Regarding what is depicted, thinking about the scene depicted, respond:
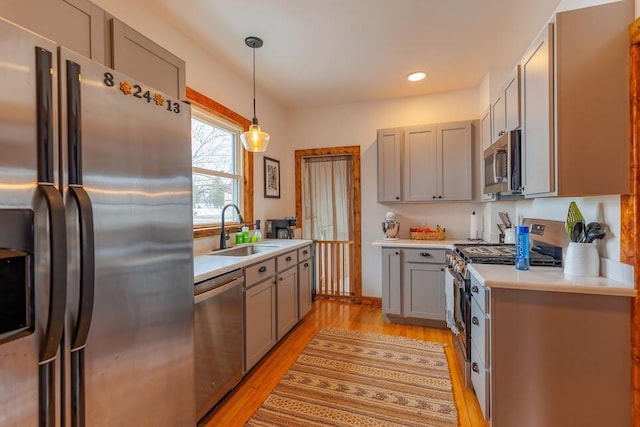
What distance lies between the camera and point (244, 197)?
3389 mm

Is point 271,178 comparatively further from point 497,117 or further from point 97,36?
point 97,36

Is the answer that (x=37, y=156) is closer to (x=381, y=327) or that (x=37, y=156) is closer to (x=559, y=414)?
(x=559, y=414)

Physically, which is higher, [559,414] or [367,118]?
[367,118]

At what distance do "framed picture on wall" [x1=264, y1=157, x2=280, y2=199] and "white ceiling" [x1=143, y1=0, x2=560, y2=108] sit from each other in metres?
0.93

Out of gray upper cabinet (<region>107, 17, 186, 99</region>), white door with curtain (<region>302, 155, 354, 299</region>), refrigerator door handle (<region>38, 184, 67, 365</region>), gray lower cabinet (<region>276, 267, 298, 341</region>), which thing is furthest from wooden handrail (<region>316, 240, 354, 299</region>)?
refrigerator door handle (<region>38, 184, 67, 365</region>)

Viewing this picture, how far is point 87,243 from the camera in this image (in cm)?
98

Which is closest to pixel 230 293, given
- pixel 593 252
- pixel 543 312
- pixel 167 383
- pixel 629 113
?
pixel 167 383

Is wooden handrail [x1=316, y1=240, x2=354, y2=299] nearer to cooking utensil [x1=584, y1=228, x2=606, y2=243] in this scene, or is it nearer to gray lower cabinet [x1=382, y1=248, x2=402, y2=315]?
gray lower cabinet [x1=382, y1=248, x2=402, y2=315]

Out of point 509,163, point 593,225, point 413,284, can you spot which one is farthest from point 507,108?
point 413,284

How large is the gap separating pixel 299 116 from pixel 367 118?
988 millimetres

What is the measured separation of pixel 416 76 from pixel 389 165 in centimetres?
101

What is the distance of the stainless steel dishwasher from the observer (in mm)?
1700

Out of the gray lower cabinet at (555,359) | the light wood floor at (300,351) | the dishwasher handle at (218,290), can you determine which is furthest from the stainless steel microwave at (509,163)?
the dishwasher handle at (218,290)

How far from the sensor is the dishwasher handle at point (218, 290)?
5.49 feet
